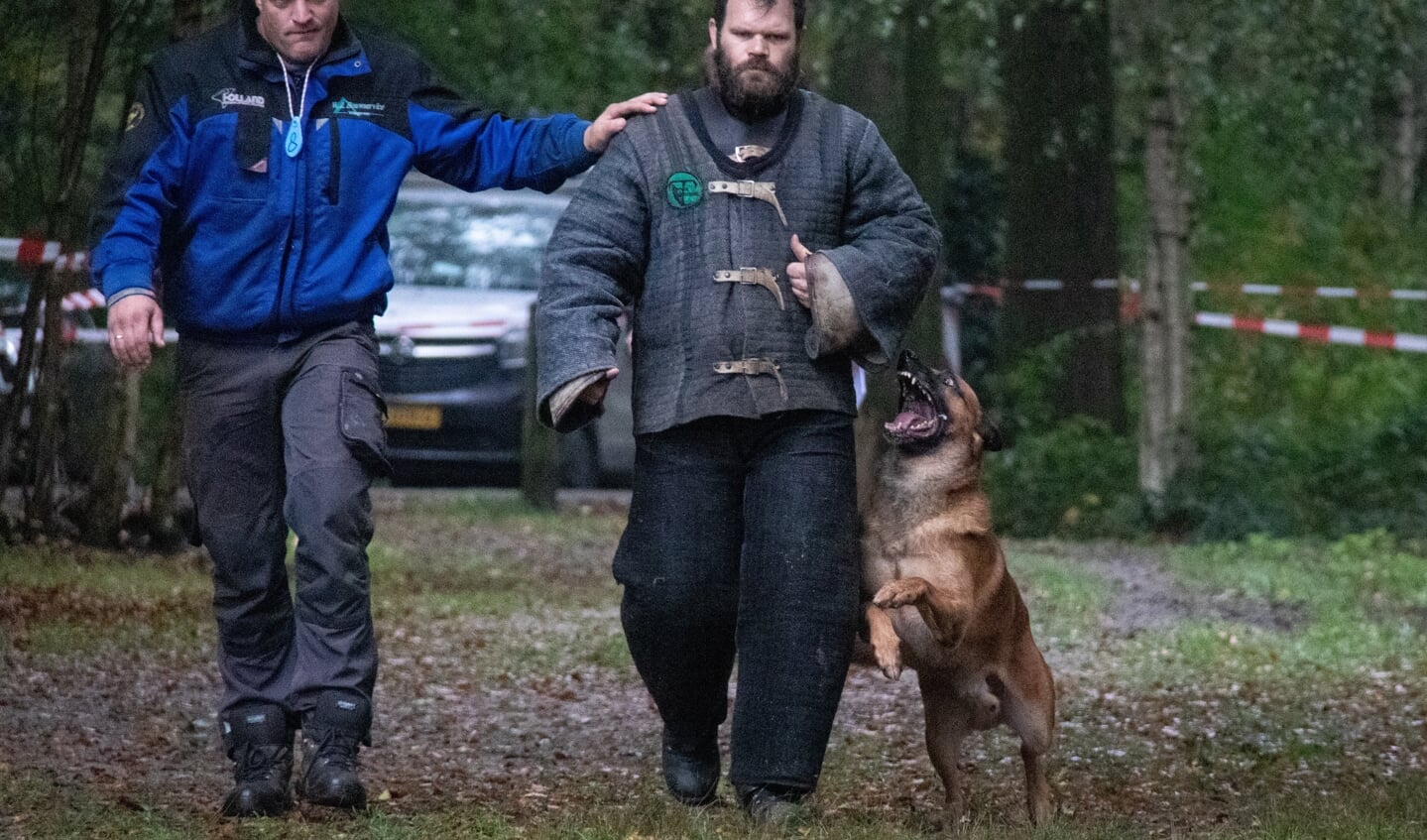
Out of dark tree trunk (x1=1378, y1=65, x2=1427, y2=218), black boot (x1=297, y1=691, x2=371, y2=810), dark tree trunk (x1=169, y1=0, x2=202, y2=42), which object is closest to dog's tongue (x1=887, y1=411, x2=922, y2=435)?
black boot (x1=297, y1=691, x2=371, y2=810)

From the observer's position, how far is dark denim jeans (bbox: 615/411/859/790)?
536 cm

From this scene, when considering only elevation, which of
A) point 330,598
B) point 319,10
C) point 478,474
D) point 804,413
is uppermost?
point 319,10

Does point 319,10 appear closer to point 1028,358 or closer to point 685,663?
point 685,663

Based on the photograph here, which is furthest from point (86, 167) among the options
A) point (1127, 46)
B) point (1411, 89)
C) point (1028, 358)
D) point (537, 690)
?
point (1411, 89)

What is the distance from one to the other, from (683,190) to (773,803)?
4.72 feet

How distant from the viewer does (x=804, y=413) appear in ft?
17.6

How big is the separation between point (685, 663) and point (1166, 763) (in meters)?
2.19

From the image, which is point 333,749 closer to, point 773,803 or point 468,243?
point 773,803

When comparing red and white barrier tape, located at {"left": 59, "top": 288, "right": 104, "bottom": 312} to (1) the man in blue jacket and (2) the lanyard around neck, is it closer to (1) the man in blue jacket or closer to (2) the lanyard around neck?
(1) the man in blue jacket

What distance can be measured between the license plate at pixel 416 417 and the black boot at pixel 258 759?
10454 mm

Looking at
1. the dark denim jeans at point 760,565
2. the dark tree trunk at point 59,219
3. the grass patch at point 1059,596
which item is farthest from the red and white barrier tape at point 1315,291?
the dark denim jeans at point 760,565

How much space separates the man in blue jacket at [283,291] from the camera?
17.6 ft

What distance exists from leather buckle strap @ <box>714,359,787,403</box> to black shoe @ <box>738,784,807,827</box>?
92 cm

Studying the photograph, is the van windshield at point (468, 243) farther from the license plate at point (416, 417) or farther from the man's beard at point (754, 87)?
the man's beard at point (754, 87)
